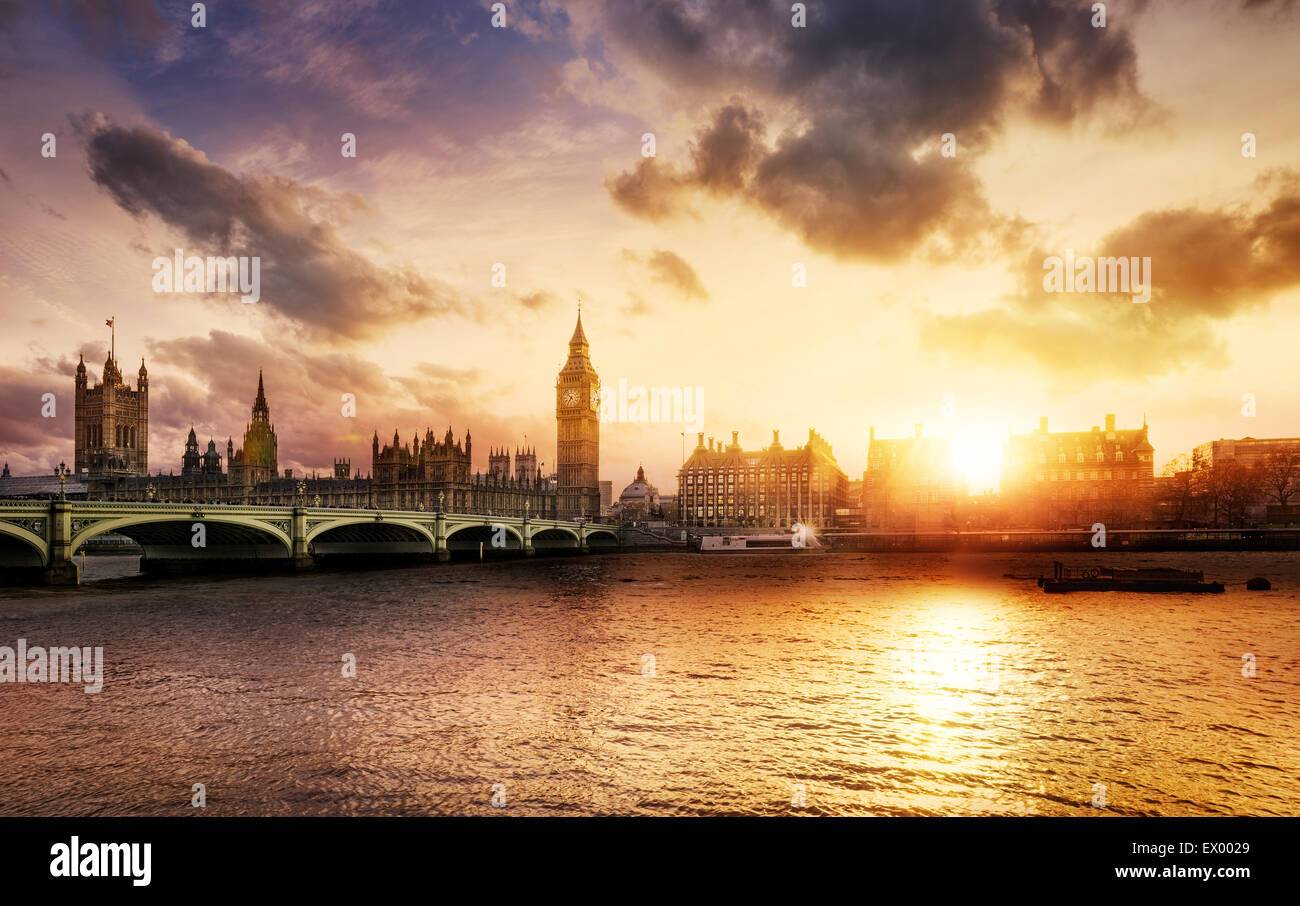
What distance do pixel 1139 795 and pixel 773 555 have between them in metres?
84.5

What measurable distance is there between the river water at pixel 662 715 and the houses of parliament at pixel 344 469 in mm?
85814

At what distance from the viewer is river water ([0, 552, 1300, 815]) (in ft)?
31.4

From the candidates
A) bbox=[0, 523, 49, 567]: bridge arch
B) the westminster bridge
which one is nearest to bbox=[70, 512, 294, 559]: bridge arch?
the westminster bridge

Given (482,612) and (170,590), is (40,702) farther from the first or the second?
(170,590)

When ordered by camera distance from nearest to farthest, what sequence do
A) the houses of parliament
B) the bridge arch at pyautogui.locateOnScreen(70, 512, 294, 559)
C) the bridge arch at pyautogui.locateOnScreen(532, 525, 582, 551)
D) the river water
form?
the river water
the bridge arch at pyautogui.locateOnScreen(70, 512, 294, 559)
the bridge arch at pyautogui.locateOnScreen(532, 525, 582, 551)
the houses of parliament

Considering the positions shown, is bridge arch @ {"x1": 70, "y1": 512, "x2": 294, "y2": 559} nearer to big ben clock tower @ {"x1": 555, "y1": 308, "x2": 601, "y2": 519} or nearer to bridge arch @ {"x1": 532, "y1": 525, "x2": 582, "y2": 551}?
bridge arch @ {"x1": 532, "y1": 525, "x2": 582, "y2": 551}

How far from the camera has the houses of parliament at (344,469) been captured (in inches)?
5443

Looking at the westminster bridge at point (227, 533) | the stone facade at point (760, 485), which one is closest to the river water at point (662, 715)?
the westminster bridge at point (227, 533)

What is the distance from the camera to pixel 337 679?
1722 cm

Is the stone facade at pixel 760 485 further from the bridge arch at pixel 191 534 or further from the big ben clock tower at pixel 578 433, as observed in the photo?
the bridge arch at pixel 191 534

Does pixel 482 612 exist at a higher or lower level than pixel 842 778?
lower

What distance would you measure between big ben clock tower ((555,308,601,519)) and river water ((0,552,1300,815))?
143 meters

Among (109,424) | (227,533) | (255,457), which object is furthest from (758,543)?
(109,424)
